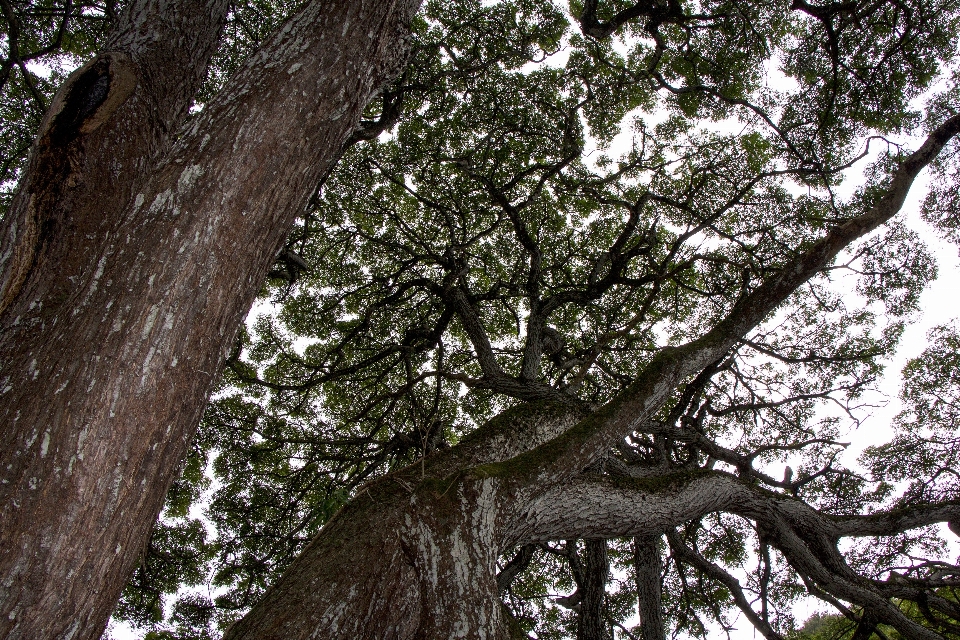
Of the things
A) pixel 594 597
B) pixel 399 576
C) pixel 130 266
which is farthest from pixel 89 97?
pixel 594 597

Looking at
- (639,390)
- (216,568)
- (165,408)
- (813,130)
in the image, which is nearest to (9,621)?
(165,408)

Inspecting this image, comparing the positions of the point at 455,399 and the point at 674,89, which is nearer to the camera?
the point at 674,89

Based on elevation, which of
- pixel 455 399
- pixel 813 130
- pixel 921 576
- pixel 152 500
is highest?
pixel 813 130

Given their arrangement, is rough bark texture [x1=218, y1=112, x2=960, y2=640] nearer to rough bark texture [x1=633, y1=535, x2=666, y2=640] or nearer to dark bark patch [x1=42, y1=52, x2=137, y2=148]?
rough bark texture [x1=633, y1=535, x2=666, y2=640]

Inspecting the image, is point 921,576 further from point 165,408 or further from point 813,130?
point 165,408

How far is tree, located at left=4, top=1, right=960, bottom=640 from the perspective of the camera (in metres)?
3.83

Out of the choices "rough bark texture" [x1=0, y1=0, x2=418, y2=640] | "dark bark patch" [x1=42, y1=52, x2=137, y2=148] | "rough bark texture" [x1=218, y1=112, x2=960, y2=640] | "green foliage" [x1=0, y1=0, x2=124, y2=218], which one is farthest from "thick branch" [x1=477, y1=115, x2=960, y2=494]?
"green foliage" [x1=0, y1=0, x2=124, y2=218]

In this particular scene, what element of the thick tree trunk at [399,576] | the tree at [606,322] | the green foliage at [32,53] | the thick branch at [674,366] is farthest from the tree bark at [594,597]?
the green foliage at [32,53]

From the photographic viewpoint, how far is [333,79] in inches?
80.0

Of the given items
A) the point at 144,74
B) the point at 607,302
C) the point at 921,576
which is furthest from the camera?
the point at 607,302

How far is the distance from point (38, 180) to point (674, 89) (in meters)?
6.72

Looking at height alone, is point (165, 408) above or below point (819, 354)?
below

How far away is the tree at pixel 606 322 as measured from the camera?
12.6 feet

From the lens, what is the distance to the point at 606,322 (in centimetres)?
712
